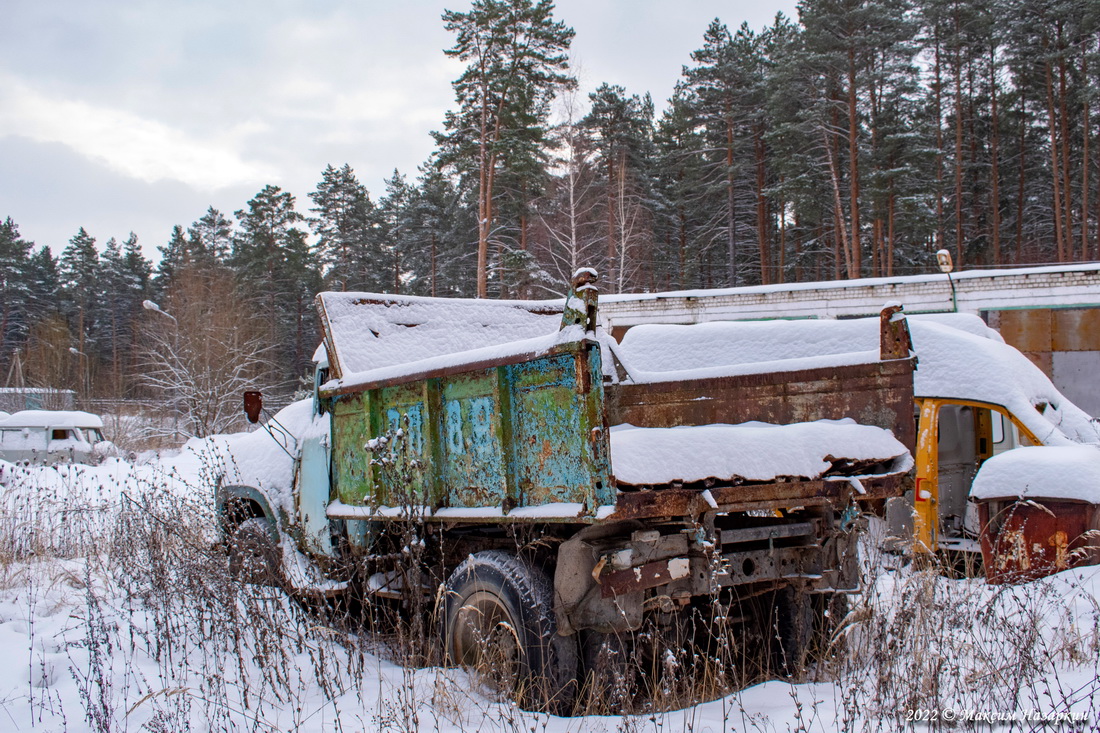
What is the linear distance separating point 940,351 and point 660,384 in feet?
13.0

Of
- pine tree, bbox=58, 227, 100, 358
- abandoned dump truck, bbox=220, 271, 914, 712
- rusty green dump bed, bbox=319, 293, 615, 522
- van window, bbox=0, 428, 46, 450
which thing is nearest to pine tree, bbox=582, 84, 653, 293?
van window, bbox=0, 428, 46, 450

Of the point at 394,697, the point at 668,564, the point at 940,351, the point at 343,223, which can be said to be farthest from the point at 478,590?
the point at 343,223

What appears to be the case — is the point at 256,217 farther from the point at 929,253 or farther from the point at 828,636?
the point at 828,636

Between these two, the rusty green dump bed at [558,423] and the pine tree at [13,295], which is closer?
the rusty green dump bed at [558,423]

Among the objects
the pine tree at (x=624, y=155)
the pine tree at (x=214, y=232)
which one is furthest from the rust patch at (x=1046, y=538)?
the pine tree at (x=214, y=232)

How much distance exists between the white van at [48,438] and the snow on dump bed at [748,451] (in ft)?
68.9

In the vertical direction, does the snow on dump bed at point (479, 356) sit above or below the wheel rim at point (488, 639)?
above

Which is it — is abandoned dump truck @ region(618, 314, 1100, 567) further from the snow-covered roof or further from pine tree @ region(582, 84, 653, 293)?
pine tree @ region(582, 84, 653, 293)

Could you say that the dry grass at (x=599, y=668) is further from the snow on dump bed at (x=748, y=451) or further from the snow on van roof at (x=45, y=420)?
the snow on van roof at (x=45, y=420)

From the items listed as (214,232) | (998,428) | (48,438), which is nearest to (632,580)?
(998,428)

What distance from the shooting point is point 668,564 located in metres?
3.54

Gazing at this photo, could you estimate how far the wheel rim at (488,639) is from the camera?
364 cm

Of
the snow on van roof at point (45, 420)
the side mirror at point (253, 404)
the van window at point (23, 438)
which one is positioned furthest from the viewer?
the snow on van roof at point (45, 420)

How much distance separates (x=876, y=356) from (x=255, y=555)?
13.4ft
